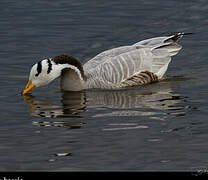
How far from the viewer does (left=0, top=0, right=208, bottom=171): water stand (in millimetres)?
10586

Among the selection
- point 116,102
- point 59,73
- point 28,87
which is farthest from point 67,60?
point 116,102

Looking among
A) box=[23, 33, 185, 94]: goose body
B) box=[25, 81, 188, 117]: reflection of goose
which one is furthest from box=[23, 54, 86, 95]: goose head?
box=[25, 81, 188, 117]: reflection of goose

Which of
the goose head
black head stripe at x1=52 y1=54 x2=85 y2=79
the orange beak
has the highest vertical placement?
black head stripe at x1=52 y1=54 x2=85 y2=79

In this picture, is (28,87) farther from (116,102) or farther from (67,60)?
(116,102)

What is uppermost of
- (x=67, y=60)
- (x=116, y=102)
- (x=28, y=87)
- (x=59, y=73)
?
(x=67, y=60)

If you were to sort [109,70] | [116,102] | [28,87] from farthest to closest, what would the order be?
[109,70] < [28,87] < [116,102]

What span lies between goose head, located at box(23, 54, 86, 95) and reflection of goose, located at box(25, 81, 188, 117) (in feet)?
0.82

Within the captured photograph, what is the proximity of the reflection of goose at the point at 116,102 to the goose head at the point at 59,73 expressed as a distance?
0.25m

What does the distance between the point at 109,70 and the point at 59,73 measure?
124cm

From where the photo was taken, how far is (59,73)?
15.7 m

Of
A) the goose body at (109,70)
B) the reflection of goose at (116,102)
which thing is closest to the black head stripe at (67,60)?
the goose body at (109,70)

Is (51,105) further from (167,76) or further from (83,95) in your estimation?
(167,76)

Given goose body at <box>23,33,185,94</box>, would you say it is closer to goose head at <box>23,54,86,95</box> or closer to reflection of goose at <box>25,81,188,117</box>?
goose head at <box>23,54,86,95</box>
